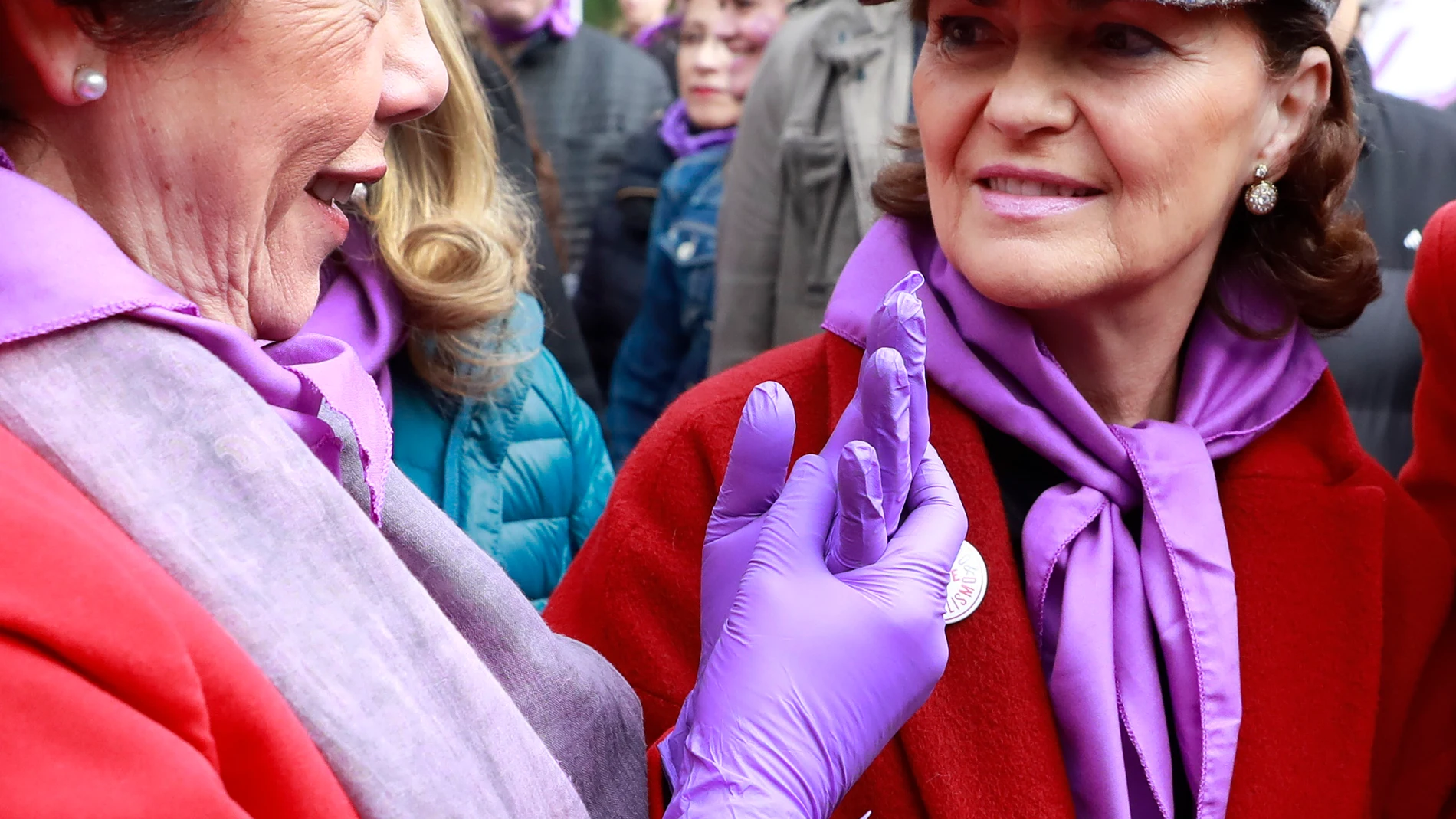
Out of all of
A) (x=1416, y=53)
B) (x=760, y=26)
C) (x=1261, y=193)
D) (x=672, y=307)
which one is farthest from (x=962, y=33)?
(x=760, y=26)

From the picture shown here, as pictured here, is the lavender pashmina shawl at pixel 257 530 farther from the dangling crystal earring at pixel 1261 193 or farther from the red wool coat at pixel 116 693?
the dangling crystal earring at pixel 1261 193

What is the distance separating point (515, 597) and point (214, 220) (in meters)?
0.48

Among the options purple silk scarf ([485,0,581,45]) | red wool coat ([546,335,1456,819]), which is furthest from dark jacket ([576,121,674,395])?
red wool coat ([546,335,1456,819])

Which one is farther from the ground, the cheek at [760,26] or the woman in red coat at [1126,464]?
the woman in red coat at [1126,464]

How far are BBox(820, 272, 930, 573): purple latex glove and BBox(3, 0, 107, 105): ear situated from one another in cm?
74

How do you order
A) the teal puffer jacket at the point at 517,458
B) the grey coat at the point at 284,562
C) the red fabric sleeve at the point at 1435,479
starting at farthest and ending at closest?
1. the teal puffer jacket at the point at 517,458
2. the red fabric sleeve at the point at 1435,479
3. the grey coat at the point at 284,562

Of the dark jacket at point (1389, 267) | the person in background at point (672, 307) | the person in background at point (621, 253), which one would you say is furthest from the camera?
the person in background at point (621, 253)

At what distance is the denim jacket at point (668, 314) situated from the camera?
3768 mm

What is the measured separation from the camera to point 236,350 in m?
1.12

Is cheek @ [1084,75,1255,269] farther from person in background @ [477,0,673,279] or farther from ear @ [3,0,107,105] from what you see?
person in background @ [477,0,673,279]

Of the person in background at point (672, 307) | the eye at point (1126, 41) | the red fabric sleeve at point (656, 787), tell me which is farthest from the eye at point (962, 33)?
the person in background at point (672, 307)

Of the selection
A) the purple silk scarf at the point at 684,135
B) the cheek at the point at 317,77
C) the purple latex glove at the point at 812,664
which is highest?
the cheek at the point at 317,77

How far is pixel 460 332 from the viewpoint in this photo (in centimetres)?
196

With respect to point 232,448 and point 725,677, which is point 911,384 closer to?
point 725,677
